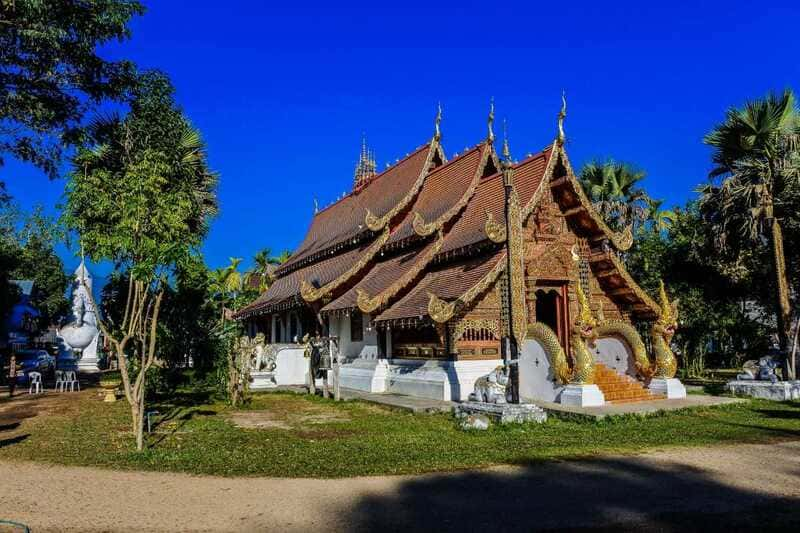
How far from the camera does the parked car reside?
26.3m

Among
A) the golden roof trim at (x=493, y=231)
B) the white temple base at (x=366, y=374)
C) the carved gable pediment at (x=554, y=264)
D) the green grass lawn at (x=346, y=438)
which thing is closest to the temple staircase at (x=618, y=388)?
the green grass lawn at (x=346, y=438)

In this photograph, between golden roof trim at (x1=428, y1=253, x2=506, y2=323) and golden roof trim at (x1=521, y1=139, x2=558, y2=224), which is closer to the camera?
golden roof trim at (x1=428, y1=253, x2=506, y2=323)

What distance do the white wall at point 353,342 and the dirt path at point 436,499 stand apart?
954cm

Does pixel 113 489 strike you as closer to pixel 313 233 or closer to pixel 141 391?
pixel 141 391

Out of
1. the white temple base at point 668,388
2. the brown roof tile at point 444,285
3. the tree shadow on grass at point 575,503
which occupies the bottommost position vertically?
the tree shadow on grass at point 575,503

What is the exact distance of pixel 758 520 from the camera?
5484 mm

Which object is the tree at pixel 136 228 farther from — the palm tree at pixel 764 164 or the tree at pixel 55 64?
the palm tree at pixel 764 164

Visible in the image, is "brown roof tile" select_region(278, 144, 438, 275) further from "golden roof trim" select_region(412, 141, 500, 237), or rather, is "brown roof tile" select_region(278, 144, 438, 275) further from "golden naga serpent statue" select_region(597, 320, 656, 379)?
"golden naga serpent statue" select_region(597, 320, 656, 379)

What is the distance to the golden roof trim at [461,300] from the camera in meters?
13.3

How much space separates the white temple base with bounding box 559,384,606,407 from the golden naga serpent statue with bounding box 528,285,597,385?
139 mm

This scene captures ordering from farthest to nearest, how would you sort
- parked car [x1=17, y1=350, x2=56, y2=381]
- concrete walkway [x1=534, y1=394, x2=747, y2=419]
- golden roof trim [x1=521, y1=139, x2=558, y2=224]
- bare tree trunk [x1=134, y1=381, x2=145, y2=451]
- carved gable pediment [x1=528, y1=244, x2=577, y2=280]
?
parked car [x1=17, y1=350, x2=56, y2=381]
carved gable pediment [x1=528, y1=244, x2=577, y2=280]
golden roof trim [x1=521, y1=139, x2=558, y2=224]
concrete walkway [x1=534, y1=394, x2=747, y2=419]
bare tree trunk [x1=134, y1=381, x2=145, y2=451]

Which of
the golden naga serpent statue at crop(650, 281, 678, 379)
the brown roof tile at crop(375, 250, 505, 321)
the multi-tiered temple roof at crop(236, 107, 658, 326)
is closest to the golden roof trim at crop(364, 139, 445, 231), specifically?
the multi-tiered temple roof at crop(236, 107, 658, 326)

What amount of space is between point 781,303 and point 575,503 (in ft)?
39.7

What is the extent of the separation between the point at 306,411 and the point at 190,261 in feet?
16.5
